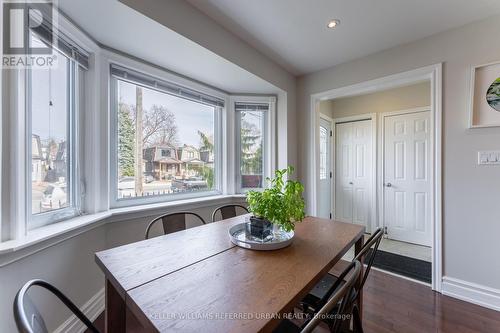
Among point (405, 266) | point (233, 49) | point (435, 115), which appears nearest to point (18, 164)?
point (233, 49)

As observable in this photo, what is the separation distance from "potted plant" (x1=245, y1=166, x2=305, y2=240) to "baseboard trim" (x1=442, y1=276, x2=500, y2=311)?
6.12ft

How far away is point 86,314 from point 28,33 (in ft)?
6.35

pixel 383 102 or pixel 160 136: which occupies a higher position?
pixel 383 102

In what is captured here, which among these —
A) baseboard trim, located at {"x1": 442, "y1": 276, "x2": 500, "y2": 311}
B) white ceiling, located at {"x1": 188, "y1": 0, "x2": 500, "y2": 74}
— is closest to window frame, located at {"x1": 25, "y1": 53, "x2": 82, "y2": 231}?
white ceiling, located at {"x1": 188, "y1": 0, "x2": 500, "y2": 74}

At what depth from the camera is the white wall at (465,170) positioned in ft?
6.07

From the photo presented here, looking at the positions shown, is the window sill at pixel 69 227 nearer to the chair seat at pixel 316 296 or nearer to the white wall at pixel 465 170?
the chair seat at pixel 316 296

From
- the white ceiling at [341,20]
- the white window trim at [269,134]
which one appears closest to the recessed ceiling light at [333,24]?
the white ceiling at [341,20]

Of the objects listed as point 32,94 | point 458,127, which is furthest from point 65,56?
point 458,127

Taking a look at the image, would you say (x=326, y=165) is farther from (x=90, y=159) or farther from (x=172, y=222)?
(x=90, y=159)

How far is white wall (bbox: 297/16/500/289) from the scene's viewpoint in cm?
185

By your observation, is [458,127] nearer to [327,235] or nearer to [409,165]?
[409,165]

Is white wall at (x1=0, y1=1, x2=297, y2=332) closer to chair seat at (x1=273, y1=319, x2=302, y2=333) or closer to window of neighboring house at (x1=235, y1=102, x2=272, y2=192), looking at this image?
window of neighboring house at (x1=235, y1=102, x2=272, y2=192)

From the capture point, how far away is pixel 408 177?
10.8 ft

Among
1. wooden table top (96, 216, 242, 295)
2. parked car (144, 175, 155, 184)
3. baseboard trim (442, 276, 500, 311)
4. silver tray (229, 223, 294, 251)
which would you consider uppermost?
parked car (144, 175, 155, 184)
